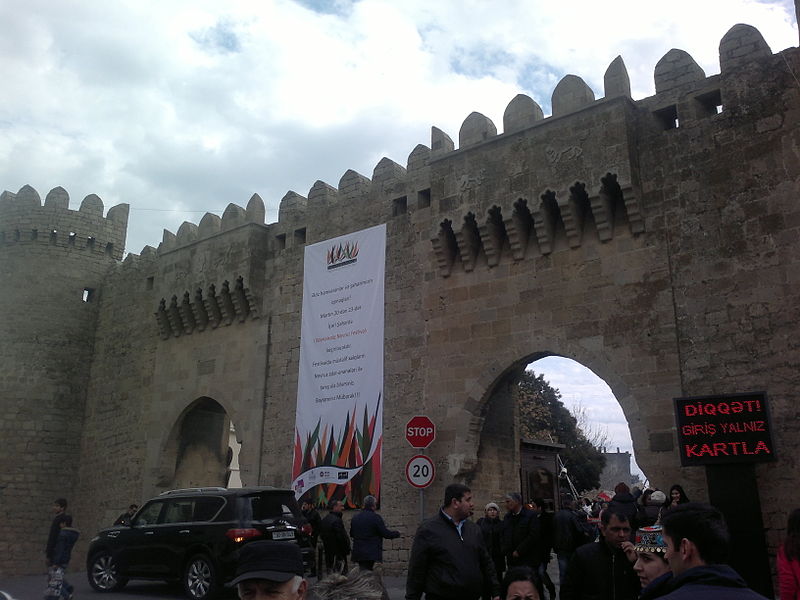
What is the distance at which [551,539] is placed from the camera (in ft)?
26.7

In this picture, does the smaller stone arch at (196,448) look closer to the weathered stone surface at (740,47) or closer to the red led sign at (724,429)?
the red led sign at (724,429)

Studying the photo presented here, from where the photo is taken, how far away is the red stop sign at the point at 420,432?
34.4 ft

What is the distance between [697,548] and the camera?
236 cm

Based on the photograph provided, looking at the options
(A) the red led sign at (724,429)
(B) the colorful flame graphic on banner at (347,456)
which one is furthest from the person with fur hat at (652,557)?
(B) the colorful flame graphic on banner at (347,456)

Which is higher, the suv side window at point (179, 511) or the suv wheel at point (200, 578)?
the suv side window at point (179, 511)

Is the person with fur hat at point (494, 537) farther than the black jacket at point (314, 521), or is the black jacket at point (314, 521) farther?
the black jacket at point (314, 521)

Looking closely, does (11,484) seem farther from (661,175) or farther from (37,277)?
(661,175)

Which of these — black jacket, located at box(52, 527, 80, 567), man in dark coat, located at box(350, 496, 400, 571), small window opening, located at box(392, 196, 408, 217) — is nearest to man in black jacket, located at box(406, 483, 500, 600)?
man in dark coat, located at box(350, 496, 400, 571)

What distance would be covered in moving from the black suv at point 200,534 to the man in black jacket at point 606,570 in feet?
18.4

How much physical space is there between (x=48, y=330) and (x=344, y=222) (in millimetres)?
9516

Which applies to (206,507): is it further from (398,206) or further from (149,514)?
(398,206)

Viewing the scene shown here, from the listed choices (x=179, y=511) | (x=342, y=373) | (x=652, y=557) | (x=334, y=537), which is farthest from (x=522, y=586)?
(x=342, y=373)

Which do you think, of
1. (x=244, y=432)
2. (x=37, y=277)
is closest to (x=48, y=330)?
(x=37, y=277)

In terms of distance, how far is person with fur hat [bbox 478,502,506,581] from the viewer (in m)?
8.56
